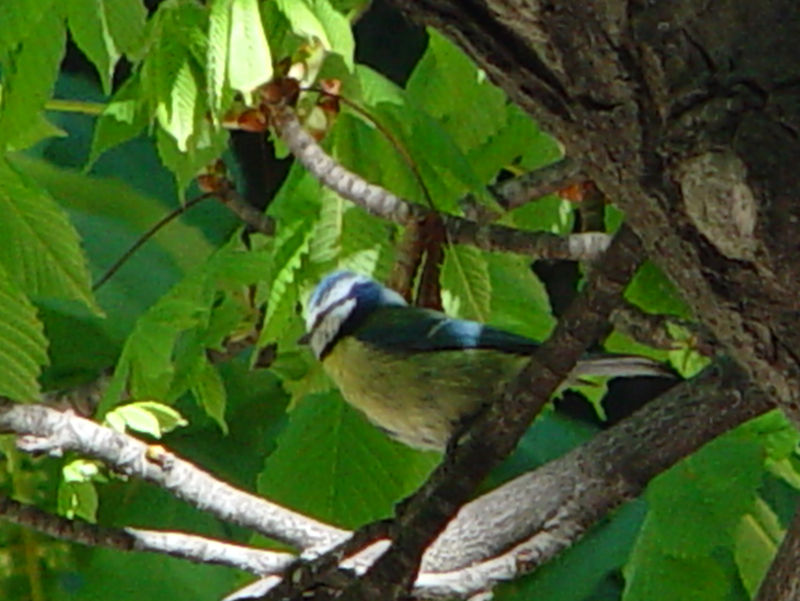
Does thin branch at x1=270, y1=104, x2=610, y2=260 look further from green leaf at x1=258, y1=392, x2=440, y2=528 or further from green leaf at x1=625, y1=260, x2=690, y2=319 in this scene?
green leaf at x1=258, y1=392, x2=440, y2=528

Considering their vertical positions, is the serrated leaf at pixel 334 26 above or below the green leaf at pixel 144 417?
above

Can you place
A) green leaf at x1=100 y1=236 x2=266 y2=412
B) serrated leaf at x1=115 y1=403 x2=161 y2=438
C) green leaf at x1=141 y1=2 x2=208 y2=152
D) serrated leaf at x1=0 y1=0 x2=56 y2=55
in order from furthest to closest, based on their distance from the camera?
green leaf at x1=100 y1=236 x2=266 y2=412 < serrated leaf at x1=115 y1=403 x2=161 y2=438 < green leaf at x1=141 y1=2 x2=208 y2=152 < serrated leaf at x1=0 y1=0 x2=56 y2=55

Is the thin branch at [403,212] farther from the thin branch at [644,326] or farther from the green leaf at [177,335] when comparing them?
the green leaf at [177,335]

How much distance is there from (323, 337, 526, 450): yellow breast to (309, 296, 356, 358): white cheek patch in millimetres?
22

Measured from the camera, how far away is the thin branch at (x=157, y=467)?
128cm

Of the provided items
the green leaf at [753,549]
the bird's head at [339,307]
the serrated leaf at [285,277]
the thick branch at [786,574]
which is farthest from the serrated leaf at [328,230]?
the thick branch at [786,574]

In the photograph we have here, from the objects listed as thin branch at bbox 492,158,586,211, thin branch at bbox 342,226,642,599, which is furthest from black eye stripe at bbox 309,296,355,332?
thin branch at bbox 342,226,642,599

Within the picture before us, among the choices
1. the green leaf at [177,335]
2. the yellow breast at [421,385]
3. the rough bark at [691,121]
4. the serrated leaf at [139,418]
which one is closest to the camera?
the rough bark at [691,121]

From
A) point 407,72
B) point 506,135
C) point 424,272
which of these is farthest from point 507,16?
point 407,72

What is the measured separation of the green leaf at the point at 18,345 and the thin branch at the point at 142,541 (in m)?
0.10

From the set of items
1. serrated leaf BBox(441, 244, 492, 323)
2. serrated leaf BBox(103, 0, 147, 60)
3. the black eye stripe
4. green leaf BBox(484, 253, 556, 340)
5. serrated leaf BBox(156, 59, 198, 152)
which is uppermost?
serrated leaf BBox(103, 0, 147, 60)

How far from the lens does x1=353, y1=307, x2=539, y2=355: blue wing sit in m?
1.56

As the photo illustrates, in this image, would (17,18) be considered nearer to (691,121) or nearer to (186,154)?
(186,154)

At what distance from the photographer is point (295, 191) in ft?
4.89
